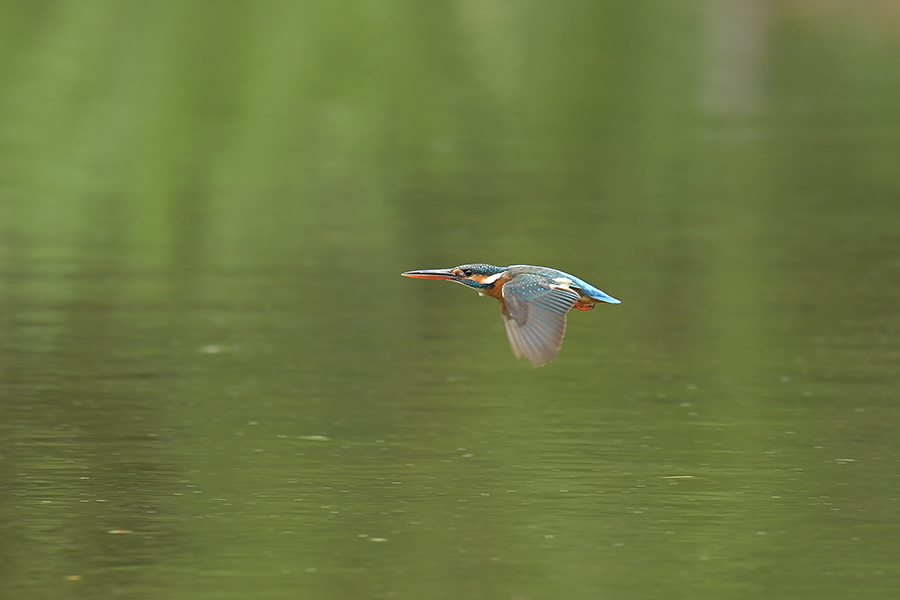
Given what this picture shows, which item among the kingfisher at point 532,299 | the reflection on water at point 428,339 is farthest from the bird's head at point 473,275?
the reflection on water at point 428,339

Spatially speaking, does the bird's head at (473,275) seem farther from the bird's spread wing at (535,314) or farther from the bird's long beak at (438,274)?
the bird's spread wing at (535,314)

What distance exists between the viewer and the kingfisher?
26.3 ft

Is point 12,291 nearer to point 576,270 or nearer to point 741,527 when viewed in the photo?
point 576,270

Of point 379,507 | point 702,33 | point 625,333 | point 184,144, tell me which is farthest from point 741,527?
point 702,33

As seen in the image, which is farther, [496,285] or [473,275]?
[473,275]

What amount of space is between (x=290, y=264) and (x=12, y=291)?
2.11 m

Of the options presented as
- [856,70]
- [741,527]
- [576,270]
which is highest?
[856,70]

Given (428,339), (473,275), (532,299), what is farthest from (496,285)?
(428,339)

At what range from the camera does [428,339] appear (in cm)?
1163

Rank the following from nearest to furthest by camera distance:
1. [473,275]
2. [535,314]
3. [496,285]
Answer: [535,314]
[496,285]
[473,275]

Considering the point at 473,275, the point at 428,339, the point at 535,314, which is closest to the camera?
the point at 535,314

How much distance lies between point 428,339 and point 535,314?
137 inches

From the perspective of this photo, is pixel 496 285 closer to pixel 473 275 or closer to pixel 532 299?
pixel 473 275

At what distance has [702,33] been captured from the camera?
112ft
